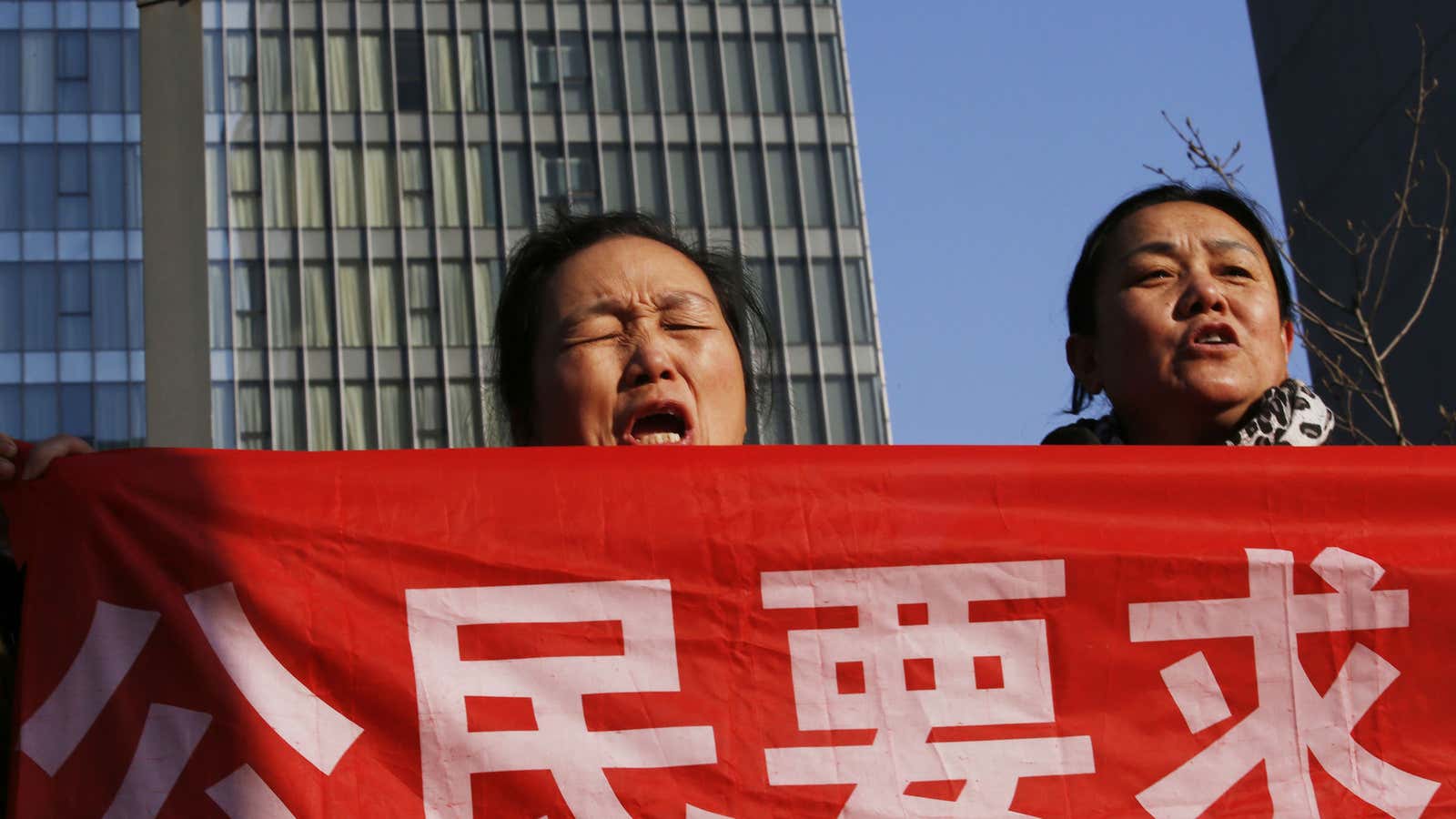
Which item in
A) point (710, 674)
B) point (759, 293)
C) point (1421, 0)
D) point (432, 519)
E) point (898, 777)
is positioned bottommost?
point (898, 777)

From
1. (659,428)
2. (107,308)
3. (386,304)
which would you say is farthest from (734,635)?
(107,308)

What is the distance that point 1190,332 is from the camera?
257cm

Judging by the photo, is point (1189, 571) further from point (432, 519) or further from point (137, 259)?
point (137, 259)

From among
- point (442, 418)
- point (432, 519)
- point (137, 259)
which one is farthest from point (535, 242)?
point (137, 259)

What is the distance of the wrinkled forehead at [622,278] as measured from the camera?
2.62m

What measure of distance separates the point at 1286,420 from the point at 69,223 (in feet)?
111

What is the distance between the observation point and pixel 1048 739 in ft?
7.30

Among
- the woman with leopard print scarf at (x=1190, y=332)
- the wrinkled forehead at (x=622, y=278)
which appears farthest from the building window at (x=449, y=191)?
the woman with leopard print scarf at (x=1190, y=332)

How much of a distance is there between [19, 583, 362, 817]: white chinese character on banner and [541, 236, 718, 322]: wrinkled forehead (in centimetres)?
66

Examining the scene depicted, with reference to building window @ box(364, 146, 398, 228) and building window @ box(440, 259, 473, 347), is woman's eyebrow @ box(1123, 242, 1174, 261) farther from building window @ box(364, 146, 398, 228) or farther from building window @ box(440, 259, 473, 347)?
building window @ box(364, 146, 398, 228)

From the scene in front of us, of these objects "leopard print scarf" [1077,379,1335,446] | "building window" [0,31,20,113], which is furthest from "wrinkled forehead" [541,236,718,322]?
"building window" [0,31,20,113]

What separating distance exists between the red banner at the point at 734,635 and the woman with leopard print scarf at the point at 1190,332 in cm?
17

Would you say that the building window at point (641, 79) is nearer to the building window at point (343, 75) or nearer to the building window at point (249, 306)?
the building window at point (343, 75)

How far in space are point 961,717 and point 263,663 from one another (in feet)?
2.65
